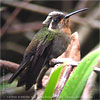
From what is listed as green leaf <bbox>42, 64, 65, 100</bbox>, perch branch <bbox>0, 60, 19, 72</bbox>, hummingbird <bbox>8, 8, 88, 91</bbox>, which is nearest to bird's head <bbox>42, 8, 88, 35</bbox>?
hummingbird <bbox>8, 8, 88, 91</bbox>

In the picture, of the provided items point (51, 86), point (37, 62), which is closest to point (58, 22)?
point (37, 62)

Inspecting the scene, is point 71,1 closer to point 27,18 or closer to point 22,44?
point 27,18

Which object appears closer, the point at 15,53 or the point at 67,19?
the point at 67,19

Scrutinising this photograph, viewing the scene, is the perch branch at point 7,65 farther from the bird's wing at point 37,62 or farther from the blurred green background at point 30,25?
the blurred green background at point 30,25

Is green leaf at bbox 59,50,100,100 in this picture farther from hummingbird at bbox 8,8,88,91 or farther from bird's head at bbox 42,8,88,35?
bird's head at bbox 42,8,88,35

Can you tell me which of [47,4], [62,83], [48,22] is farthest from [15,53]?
[62,83]

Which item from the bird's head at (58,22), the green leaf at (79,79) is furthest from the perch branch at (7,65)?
the green leaf at (79,79)

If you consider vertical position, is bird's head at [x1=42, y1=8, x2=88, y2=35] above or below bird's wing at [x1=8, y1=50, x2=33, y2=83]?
above
